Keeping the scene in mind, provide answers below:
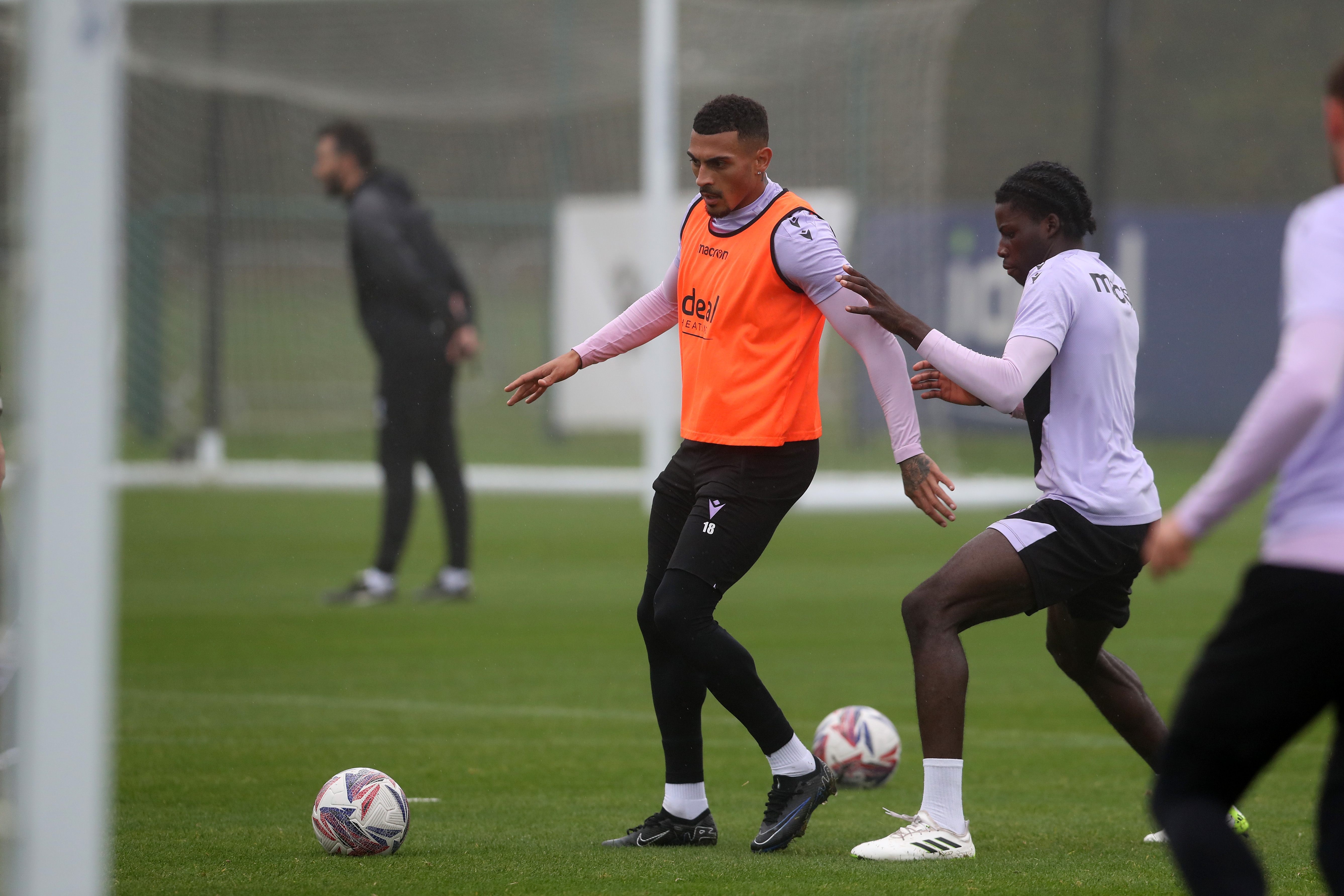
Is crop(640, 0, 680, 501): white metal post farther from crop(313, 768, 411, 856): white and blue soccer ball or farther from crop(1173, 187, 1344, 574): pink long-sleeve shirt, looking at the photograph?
crop(1173, 187, 1344, 574): pink long-sleeve shirt

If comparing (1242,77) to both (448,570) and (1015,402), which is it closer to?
(448,570)

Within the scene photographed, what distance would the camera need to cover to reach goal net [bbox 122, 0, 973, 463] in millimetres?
18172

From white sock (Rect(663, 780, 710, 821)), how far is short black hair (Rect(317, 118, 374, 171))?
705 centimetres

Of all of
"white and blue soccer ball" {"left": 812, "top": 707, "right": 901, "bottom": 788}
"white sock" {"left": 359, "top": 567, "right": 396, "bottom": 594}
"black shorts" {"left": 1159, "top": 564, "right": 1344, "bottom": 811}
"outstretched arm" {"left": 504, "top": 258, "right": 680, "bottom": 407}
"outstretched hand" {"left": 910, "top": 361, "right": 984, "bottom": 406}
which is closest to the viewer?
"black shorts" {"left": 1159, "top": 564, "right": 1344, "bottom": 811}

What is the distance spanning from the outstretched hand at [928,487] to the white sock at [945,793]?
A: 29.3 inches

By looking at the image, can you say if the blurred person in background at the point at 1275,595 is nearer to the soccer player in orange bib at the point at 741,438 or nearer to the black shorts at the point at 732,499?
the soccer player in orange bib at the point at 741,438

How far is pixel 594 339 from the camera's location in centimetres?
613

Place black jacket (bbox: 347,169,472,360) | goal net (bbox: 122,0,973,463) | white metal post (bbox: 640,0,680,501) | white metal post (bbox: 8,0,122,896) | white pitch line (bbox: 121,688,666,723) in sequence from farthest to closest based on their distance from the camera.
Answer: goal net (bbox: 122,0,973,463), white metal post (bbox: 640,0,680,501), black jacket (bbox: 347,169,472,360), white pitch line (bbox: 121,688,666,723), white metal post (bbox: 8,0,122,896)

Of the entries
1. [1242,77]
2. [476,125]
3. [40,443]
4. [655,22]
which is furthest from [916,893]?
[1242,77]

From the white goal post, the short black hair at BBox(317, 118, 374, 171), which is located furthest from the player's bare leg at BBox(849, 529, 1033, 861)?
the short black hair at BBox(317, 118, 374, 171)

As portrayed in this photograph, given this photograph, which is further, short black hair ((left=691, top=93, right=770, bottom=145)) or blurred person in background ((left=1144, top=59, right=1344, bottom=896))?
short black hair ((left=691, top=93, right=770, bottom=145))

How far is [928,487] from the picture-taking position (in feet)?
17.7

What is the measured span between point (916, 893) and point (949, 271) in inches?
639

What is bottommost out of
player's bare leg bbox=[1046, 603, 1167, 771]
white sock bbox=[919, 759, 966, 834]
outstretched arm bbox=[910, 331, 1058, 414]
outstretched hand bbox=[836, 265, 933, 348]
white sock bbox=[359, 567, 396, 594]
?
white sock bbox=[359, 567, 396, 594]
